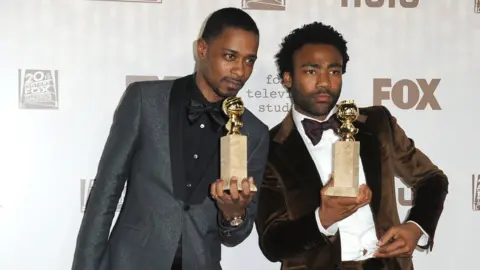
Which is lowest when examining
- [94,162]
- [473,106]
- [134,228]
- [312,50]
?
[134,228]

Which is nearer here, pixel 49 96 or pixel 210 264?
pixel 210 264

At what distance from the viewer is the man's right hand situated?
Result: 1607 millimetres

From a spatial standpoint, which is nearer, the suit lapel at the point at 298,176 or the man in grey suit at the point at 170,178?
the man in grey suit at the point at 170,178

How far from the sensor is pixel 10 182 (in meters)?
2.14

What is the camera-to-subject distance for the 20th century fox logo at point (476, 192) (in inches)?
92.4

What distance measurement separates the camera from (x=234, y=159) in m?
1.55

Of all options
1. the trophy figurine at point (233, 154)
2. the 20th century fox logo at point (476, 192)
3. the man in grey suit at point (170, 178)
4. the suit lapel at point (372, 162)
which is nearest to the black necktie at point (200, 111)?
the man in grey suit at point (170, 178)

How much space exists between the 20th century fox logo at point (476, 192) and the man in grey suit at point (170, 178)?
1.05 m

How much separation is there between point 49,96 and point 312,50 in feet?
3.10

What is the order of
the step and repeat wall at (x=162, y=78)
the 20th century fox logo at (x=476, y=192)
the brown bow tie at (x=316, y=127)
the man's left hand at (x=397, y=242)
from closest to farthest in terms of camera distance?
1. the man's left hand at (x=397, y=242)
2. the brown bow tie at (x=316, y=127)
3. the step and repeat wall at (x=162, y=78)
4. the 20th century fox logo at (x=476, y=192)

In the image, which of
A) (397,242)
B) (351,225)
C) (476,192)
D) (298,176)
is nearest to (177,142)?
(298,176)

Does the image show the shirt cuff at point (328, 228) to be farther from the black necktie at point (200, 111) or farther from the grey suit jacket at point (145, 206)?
the black necktie at point (200, 111)

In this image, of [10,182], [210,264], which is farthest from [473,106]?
[10,182]

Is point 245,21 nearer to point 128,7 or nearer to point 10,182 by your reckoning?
point 128,7
